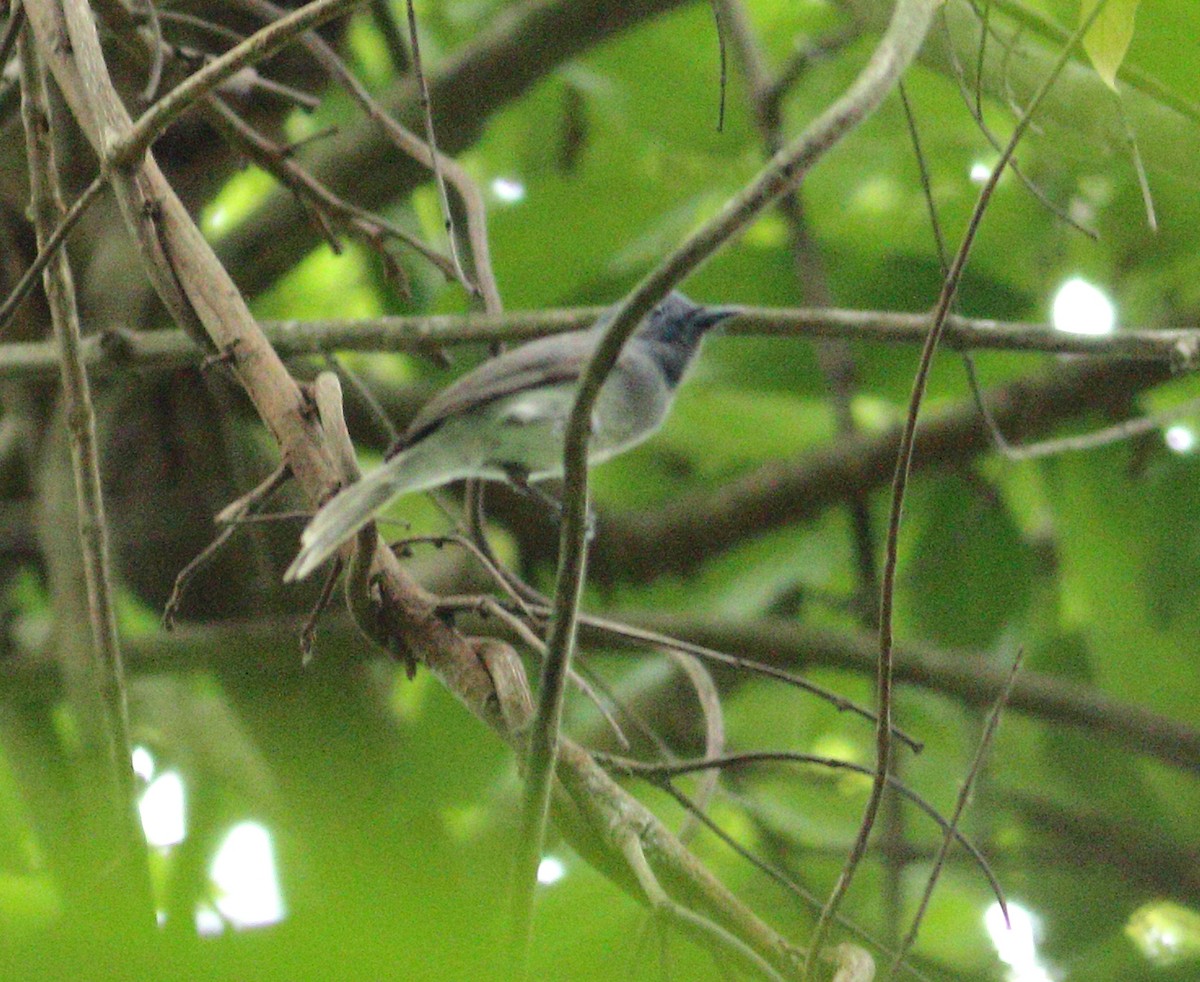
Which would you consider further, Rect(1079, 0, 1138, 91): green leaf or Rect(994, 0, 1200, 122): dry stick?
Rect(994, 0, 1200, 122): dry stick

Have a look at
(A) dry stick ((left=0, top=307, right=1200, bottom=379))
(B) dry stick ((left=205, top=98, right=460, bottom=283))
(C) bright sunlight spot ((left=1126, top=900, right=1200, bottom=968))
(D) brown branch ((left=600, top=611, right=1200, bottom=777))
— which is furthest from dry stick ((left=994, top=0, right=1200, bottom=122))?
(C) bright sunlight spot ((left=1126, top=900, right=1200, bottom=968))

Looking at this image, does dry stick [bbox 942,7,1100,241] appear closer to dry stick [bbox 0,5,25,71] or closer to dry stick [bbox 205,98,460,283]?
dry stick [bbox 205,98,460,283]

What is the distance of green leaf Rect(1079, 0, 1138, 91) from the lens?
50.4 inches

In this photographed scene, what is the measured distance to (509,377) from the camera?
1.69 meters

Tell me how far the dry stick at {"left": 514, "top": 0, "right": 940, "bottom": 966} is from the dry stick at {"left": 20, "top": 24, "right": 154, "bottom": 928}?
0.28 m

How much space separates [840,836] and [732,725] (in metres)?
0.42

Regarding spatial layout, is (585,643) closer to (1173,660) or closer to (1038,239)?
(1173,660)

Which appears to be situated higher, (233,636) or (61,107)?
(61,107)

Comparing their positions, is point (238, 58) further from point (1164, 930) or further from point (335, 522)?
point (1164, 930)

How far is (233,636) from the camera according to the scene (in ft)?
10.2

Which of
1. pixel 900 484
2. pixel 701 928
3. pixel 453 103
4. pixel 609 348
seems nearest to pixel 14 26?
pixel 609 348

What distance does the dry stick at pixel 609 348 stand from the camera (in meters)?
0.89

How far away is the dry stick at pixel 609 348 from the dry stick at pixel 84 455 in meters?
0.28

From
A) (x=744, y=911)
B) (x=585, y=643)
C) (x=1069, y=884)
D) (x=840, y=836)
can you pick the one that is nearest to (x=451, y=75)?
(x=585, y=643)
